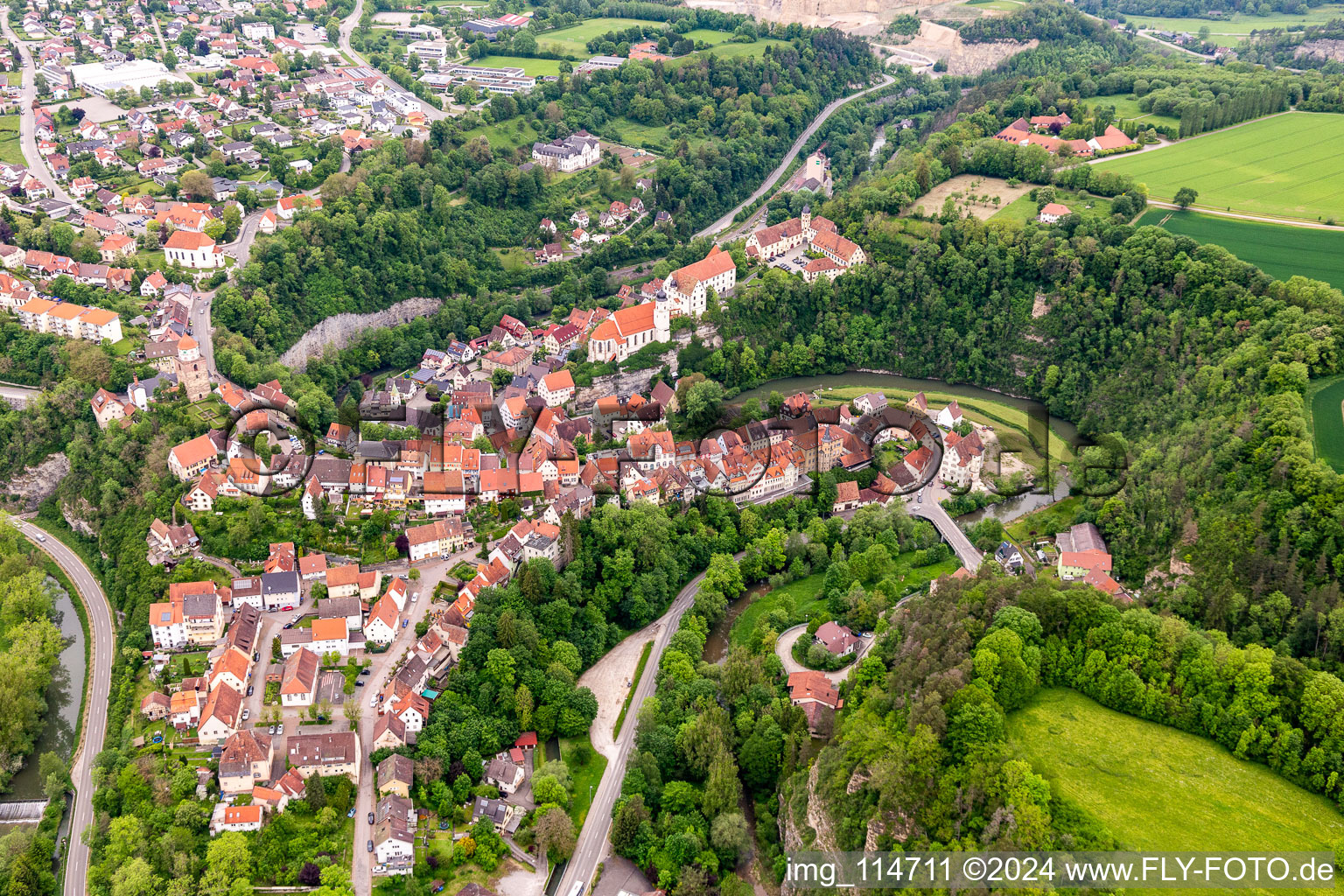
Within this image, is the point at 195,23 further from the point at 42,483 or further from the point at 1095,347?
the point at 1095,347

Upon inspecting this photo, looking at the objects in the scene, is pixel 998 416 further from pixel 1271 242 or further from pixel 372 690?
pixel 372 690

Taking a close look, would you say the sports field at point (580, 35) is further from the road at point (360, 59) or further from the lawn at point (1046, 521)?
the lawn at point (1046, 521)

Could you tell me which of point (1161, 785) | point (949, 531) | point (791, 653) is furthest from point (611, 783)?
point (949, 531)

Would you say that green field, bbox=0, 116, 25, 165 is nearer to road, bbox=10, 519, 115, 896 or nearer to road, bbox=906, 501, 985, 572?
road, bbox=10, 519, 115, 896

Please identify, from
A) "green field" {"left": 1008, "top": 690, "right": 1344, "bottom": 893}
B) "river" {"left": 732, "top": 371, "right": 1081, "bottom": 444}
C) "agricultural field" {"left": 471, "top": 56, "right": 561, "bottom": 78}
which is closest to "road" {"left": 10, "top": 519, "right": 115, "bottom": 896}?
"green field" {"left": 1008, "top": 690, "right": 1344, "bottom": 893}

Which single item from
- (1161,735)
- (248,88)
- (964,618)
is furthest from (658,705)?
(248,88)

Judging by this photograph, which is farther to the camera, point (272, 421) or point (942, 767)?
point (272, 421)

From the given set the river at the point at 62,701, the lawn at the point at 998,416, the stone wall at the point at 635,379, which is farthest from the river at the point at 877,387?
the river at the point at 62,701
